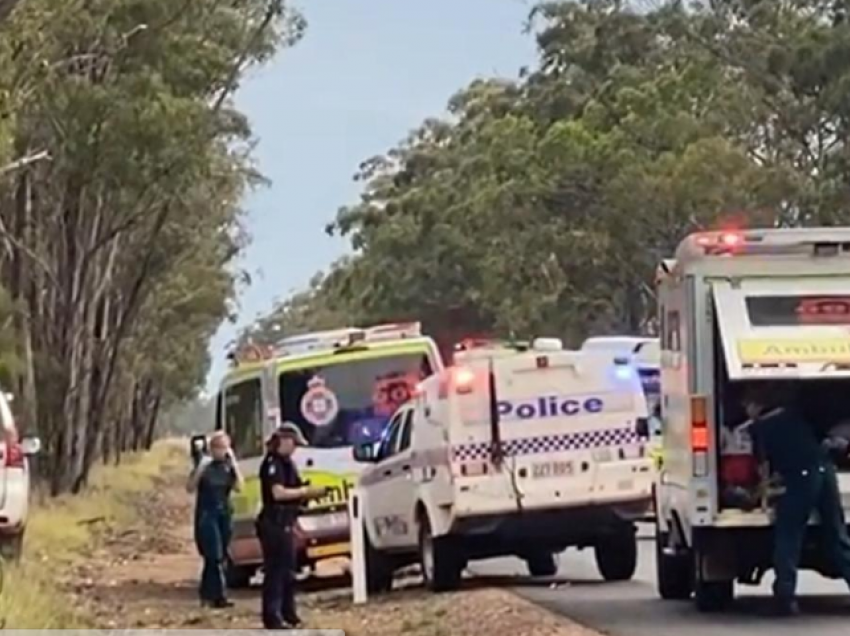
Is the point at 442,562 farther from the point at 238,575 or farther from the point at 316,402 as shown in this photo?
the point at 238,575

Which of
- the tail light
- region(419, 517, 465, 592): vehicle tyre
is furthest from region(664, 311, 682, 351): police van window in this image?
region(419, 517, 465, 592): vehicle tyre

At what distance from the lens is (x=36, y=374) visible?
131 feet

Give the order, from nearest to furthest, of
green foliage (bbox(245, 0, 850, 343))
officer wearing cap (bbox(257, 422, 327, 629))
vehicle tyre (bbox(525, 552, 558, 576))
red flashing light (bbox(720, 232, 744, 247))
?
1. red flashing light (bbox(720, 232, 744, 247))
2. officer wearing cap (bbox(257, 422, 327, 629))
3. vehicle tyre (bbox(525, 552, 558, 576))
4. green foliage (bbox(245, 0, 850, 343))

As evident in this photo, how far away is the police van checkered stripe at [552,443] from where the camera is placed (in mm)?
19141

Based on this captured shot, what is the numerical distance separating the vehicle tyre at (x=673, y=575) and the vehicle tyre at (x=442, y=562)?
218 centimetres

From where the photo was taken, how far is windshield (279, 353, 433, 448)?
2202cm

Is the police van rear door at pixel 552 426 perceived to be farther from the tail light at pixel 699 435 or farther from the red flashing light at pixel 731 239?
the red flashing light at pixel 731 239

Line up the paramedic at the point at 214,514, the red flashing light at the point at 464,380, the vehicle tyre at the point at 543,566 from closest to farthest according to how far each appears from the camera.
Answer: the red flashing light at the point at 464,380 < the paramedic at the point at 214,514 < the vehicle tyre at the point at 543,566

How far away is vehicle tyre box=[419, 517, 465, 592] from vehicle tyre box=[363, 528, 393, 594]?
1.47m

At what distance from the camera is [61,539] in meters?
30.6

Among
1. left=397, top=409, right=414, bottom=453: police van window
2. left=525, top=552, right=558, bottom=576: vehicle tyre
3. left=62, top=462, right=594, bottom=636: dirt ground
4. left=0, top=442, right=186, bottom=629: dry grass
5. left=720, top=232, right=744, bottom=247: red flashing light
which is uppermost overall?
left=720, top=232, right=744, bottom=247: red flashing light

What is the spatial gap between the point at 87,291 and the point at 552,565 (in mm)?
20598

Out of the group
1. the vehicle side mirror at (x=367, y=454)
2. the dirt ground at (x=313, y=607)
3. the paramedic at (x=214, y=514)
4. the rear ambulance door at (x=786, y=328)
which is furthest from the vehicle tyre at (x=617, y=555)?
the rear ambulance door at (x=786, y=328)

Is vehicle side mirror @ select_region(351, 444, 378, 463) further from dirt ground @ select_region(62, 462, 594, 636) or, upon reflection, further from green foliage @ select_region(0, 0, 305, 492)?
green foliage @ select_region(0, 0, 305, 492)
